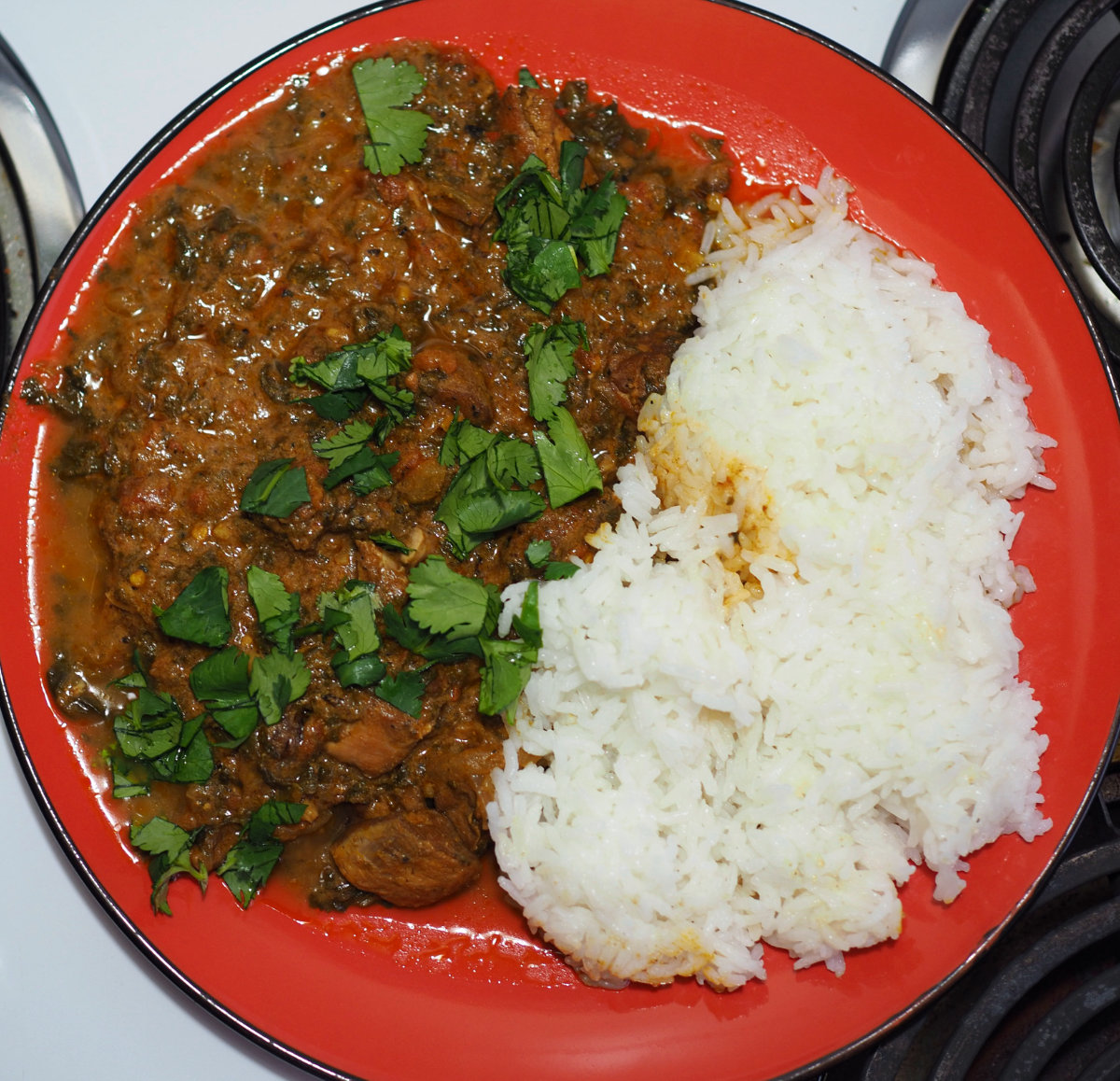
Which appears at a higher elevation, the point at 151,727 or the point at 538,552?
the point at 538,552

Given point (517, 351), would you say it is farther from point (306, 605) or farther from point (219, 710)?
point (219, 710)

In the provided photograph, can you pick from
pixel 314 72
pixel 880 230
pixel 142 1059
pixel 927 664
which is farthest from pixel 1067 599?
pixel 142 1059

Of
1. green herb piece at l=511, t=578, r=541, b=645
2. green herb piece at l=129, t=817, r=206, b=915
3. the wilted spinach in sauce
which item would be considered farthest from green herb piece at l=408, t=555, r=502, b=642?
green herb piece at l=129, t=817, r=206, b=915

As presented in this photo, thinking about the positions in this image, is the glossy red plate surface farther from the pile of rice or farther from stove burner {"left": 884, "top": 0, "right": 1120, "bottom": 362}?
stove burner {"left": 884, "top": 0, "right": 1120, "bottom": 362}

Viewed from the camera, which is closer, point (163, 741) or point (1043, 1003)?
point (163, 741)

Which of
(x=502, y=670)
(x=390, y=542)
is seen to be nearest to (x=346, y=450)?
(x=390, y=542)

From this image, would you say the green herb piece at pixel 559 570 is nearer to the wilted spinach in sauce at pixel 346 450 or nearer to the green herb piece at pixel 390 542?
the wilted spinach in sauce at pixel 346 450

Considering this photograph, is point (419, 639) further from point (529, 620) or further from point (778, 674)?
point (778, 674)

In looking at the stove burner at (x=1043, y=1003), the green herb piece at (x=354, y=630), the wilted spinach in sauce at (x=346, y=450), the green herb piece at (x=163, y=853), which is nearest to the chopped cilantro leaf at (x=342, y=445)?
the wilted spinach in sauce at (x=346, y=450)
